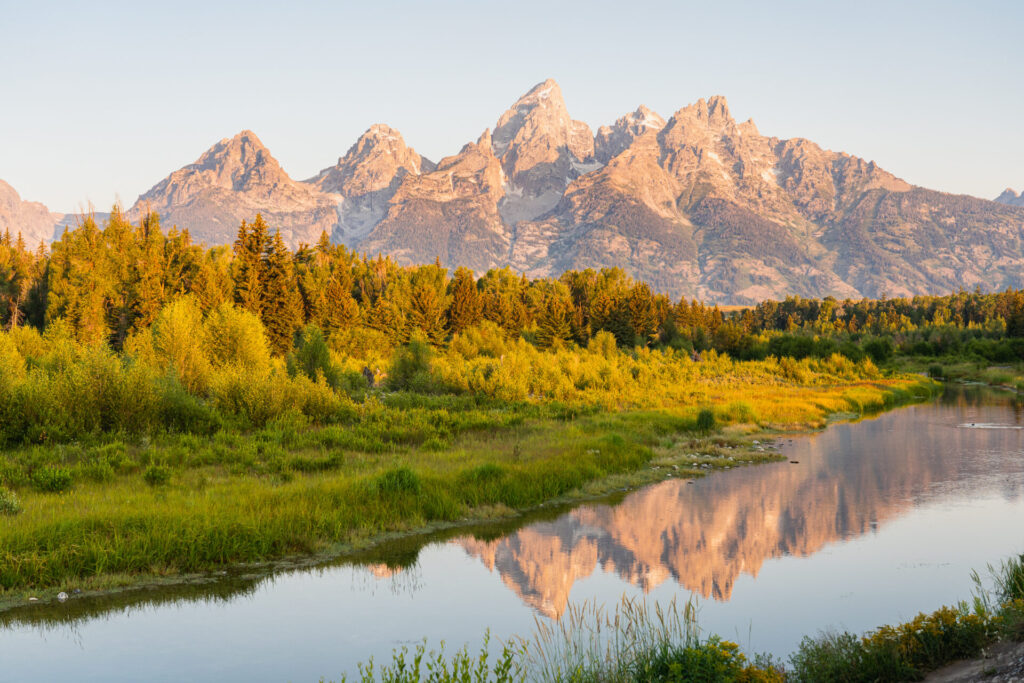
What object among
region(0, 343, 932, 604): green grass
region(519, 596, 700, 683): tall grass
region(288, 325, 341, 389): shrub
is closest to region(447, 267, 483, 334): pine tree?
region(0, 343, 932, 604): green grass

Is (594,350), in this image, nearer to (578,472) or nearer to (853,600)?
(578,472)

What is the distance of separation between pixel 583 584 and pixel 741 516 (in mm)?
7534

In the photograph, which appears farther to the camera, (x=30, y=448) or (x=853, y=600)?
(x=30, y=448)

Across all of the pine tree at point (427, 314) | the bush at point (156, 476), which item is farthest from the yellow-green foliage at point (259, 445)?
the pine tree at point (427, 314)

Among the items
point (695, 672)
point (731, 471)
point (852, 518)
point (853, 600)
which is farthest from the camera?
point (731, 471)

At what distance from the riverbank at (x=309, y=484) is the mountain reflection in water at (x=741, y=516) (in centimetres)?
195

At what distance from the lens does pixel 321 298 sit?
71562mm

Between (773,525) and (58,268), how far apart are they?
170ft

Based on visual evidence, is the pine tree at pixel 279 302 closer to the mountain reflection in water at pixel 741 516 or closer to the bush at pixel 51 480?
the mountain reflection in water at pixel 741 516

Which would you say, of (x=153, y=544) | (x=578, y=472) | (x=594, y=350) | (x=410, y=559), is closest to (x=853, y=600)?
(x=410, y=559)

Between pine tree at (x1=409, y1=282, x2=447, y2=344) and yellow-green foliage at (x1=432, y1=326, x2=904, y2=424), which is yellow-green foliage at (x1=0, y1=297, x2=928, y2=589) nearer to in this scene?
yellow-green foliage at (x1=432, y1=326, x2=904, y2=424)

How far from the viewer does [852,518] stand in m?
21.4

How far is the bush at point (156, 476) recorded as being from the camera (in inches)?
759

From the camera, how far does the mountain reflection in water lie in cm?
1608
